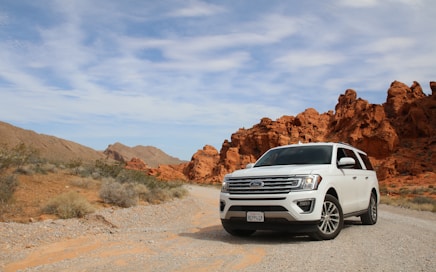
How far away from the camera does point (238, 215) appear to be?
771cm

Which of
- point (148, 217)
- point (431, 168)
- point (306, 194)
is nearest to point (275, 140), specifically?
point (431, 168)

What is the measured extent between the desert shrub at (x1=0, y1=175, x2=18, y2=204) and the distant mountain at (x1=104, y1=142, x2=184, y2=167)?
4746 inches

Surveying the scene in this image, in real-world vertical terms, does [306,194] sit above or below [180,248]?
above

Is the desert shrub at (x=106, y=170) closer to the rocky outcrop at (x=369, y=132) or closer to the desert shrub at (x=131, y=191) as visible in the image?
the desert shrub at (x=131, y=191)

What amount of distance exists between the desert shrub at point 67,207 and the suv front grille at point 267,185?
4.84m

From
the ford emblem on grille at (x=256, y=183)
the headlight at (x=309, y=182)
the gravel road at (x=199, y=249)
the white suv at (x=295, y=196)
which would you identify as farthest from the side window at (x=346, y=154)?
the ford emblem on grille at (x=256, y=183)

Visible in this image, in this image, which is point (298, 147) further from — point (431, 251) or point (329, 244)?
point (431, 251)

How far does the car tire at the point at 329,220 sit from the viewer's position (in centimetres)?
745

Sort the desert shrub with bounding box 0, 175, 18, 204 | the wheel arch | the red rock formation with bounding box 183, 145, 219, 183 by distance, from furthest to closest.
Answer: the red rock formation with bounding box 183, 145, 219, 183 < the desert shrub with bounding box 0, 175, 18, 204 < the wheel arch

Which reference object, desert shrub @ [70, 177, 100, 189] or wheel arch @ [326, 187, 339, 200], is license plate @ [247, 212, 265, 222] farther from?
desert shrub @ [70, 177, 100, 189]

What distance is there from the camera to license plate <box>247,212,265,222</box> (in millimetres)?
7402

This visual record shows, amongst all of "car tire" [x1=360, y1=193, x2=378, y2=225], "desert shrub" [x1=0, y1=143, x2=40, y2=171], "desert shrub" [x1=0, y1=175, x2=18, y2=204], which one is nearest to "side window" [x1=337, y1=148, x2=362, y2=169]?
"car tire" [x1=360, y1=193, x2=378, y2=225]

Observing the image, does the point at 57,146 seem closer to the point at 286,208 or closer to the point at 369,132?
the point at 369,132

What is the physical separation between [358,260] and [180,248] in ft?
9.31
